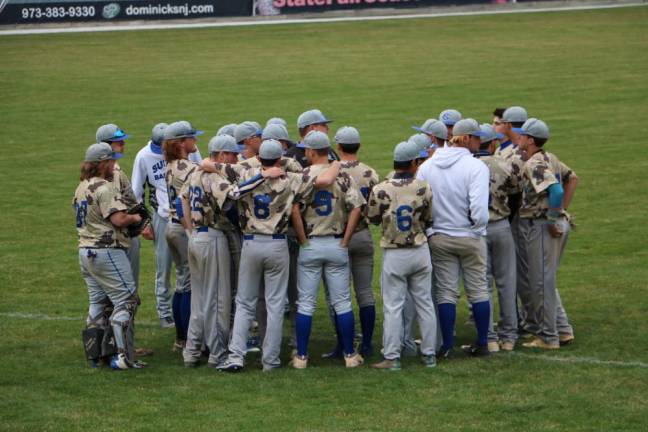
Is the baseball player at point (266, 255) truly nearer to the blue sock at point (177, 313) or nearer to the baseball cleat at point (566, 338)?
the blue sock at point (177, 313)

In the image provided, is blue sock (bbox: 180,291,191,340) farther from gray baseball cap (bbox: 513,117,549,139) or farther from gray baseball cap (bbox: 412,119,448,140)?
gray baseball cap (bbox: 513,117,549,139)

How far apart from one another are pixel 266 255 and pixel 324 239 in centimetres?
53

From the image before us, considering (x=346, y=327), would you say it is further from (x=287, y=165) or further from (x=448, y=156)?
(x=448, y=156)

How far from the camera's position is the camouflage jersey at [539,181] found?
33.1 ft

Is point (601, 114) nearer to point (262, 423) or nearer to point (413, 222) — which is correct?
point (413, 222)

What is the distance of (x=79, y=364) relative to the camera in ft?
33.3

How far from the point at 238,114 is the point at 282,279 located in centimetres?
1551

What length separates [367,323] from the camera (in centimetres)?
1027

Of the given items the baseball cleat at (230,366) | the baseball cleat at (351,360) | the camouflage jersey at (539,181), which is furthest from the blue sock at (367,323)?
the camouflage jersey at (539,181)

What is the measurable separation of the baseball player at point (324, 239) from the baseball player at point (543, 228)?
1.76 metres

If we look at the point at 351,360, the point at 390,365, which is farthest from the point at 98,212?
the point at 390,365

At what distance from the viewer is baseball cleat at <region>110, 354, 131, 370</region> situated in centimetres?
993

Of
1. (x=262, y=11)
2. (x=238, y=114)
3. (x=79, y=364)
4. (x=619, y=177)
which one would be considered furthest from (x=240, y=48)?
(x=79, y=364)

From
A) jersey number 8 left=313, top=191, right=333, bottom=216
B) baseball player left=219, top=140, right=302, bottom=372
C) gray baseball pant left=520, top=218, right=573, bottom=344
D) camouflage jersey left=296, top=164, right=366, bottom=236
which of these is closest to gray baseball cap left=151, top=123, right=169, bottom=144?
baseball player left=219, top=140, right=302, bottom=372
